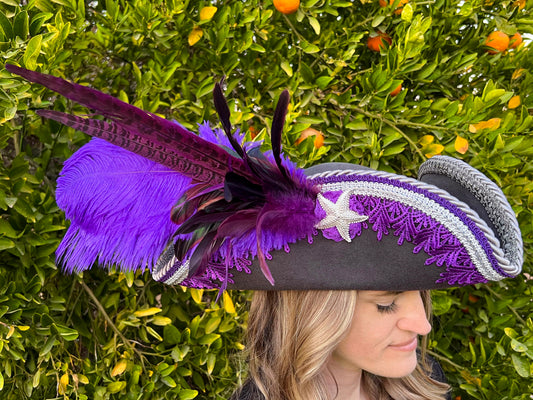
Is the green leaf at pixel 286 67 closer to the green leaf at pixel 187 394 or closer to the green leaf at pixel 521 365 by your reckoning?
the green leaf at pixel 187 394

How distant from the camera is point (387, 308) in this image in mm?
1111

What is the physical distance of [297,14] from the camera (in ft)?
4.50

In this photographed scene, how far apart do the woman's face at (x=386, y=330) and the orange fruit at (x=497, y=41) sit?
80 cm

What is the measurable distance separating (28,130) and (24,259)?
383 millimetres

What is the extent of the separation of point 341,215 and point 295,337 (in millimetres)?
382

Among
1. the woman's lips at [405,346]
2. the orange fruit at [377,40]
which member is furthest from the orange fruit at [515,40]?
the woman's lips at [405,346]

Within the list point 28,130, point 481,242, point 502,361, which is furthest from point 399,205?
point 28,130

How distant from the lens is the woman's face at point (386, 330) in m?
1.11

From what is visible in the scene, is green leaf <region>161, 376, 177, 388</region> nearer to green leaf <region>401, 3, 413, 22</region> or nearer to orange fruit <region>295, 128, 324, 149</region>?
orange fruit <region>295, 128, 324, 149</region>

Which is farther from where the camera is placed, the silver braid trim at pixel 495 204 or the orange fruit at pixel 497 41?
the orange fruit at pixel 497 41

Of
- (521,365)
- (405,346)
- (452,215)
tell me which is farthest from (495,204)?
(521,365)

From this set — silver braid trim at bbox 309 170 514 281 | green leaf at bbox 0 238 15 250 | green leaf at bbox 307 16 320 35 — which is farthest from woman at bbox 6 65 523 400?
green leaf at bbox 307 16 320 35

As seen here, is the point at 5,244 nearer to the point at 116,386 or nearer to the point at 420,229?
the point at 116,386

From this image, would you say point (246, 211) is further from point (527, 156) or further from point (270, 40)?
point (527, 156)
